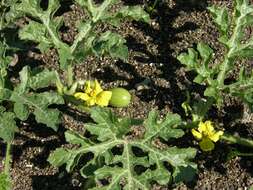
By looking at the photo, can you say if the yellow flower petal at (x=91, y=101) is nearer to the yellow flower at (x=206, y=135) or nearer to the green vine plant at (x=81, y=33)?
the green vine plant at (x=81, y=33)

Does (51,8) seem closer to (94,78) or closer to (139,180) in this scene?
(94,78)

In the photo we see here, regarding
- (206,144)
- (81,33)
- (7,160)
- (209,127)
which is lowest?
(7,160)

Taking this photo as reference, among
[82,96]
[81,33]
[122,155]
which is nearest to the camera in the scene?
[122,155]

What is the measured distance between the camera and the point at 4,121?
387cm

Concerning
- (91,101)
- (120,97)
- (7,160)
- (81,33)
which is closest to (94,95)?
(91,101)

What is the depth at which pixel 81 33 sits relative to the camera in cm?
426

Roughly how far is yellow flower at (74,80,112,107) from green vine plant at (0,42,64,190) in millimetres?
191

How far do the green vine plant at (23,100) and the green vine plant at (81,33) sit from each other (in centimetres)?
18

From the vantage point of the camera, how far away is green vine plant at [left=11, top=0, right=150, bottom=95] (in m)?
4.05

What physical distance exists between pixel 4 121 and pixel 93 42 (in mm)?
765

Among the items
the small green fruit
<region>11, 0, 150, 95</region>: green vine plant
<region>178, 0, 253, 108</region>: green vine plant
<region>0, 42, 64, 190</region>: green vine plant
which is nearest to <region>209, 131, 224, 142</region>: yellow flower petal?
<region>178, 0, 253, 108</region>: green vine plant

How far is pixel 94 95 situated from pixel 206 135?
759mm

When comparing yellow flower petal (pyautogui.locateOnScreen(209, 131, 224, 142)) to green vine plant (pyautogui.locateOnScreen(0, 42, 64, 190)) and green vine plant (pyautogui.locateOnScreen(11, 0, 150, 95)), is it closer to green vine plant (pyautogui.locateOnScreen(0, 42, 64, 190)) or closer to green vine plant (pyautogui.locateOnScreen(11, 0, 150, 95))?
green vine plant (pyautogui.locateOnScreen(11, 0, 150, 95))

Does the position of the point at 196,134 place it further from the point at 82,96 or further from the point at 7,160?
the point at 7,160
